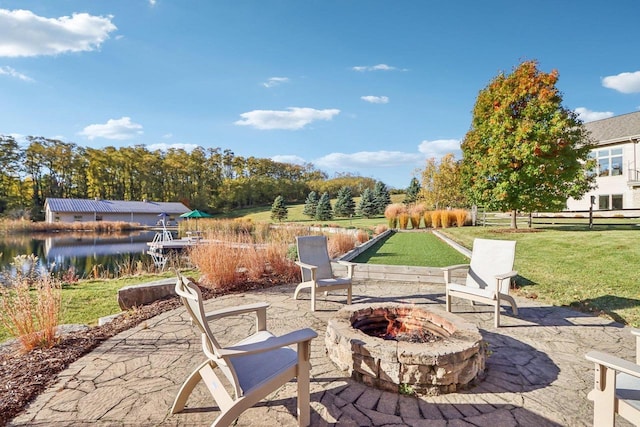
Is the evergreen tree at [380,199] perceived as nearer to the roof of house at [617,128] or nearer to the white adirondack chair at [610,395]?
the roof of house at [617,128]

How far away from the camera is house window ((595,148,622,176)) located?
2064cm

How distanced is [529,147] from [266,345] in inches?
488

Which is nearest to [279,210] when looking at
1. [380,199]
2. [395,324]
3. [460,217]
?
[380,199]

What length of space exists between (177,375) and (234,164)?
60.4m

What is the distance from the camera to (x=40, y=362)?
9.32 feet

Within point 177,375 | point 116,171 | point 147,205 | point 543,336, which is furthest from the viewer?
point 116,171

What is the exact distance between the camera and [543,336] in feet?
11.8

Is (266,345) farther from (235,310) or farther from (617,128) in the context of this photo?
(617,128)

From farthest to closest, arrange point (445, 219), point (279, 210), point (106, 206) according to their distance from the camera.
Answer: point (106, 206) → point (279, 210) → point (445, 219)

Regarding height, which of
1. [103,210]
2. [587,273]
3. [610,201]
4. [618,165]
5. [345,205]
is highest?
[618,165]

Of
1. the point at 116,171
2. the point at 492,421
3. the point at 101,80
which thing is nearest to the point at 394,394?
the point at 492,421

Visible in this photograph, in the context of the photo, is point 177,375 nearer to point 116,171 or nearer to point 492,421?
point 492,421

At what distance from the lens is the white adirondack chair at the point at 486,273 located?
13.1ft

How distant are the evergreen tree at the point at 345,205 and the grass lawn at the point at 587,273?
26215mm
